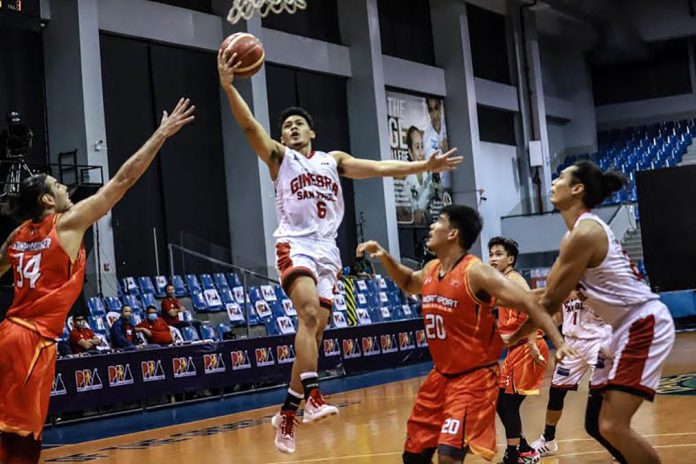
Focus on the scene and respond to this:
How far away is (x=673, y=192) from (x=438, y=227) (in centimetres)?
1818

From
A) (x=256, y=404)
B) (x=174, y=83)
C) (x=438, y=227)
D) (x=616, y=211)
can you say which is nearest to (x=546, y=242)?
(x=616, y=211)

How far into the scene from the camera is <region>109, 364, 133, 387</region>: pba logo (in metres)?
15.0

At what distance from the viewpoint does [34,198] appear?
6262 millimetres

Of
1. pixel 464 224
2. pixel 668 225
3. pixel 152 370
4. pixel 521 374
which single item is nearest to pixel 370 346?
pixel 152 370

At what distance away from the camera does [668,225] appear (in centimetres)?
2331

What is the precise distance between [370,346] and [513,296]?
14695mm

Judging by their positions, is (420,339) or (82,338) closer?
(82,338)

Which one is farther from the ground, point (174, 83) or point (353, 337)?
point (174, 83)

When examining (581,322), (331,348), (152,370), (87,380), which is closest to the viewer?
(581,322)

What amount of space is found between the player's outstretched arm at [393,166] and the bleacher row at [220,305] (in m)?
10.1

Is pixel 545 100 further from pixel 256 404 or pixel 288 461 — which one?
pixel 288 461

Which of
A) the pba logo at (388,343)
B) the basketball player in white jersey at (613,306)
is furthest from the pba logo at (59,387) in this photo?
the basketball player in white jersey at (613,306)

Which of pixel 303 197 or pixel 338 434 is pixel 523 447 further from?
pixel 338 434

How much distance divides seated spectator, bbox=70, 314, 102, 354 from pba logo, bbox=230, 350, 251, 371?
225cm
